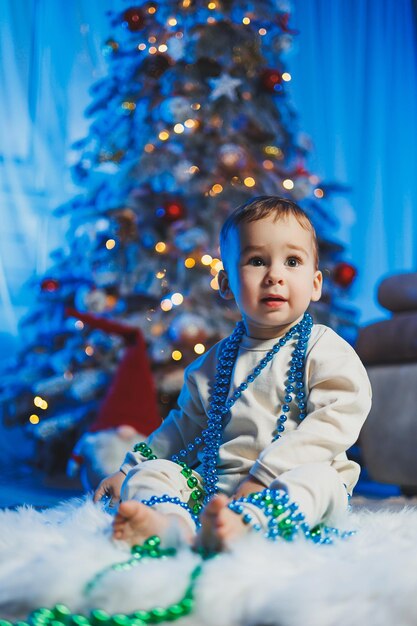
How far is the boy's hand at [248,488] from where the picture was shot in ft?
3.00

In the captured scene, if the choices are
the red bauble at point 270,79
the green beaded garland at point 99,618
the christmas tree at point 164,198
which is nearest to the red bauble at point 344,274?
the christmas tree at point 164,198

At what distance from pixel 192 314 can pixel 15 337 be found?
1.08m

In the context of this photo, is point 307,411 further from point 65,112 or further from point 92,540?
point 65,112

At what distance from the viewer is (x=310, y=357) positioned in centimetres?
104

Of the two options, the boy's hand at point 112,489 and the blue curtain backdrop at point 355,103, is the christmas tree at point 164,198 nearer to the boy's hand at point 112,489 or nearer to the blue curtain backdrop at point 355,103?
the blue curtain backdrop at point 355,103

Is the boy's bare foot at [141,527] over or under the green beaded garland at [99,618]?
over

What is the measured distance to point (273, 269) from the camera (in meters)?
1.03

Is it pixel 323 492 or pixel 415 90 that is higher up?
pixel 415 90

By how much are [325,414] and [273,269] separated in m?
0.22

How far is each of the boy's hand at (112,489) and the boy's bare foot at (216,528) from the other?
32cm

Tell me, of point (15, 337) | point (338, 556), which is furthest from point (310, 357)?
point (15, 337)

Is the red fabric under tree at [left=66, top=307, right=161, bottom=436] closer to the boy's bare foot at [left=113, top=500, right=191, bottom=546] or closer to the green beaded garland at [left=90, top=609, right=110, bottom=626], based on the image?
the boy's bare foot at [left=113, top=500, right=191, bottom=546]

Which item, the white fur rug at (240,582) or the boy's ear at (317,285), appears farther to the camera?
the boy's ear at (317,285)

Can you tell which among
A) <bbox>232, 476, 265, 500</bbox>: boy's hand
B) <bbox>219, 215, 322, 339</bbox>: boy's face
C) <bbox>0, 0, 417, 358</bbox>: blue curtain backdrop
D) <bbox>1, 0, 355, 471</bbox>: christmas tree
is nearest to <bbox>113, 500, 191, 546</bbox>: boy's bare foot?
<bbox>232, 476, 265, 500</bbox>: boy's hand
